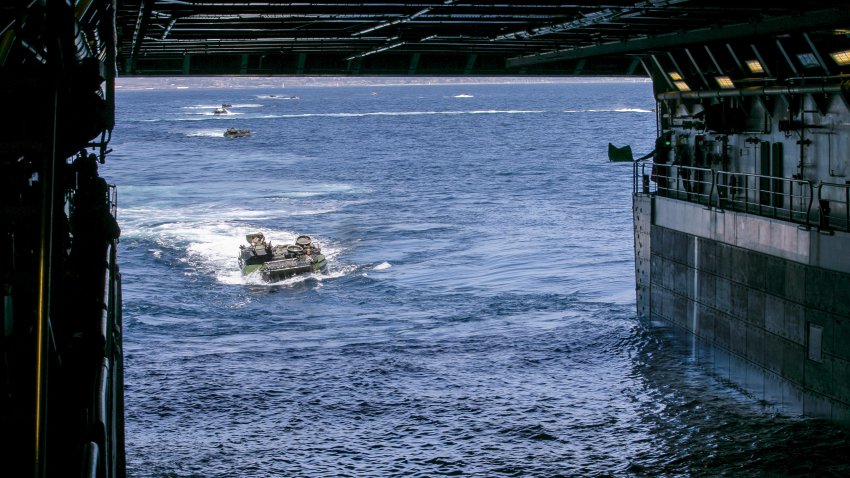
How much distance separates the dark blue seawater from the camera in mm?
29516

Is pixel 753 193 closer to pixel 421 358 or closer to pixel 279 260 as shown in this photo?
pixel 421 358

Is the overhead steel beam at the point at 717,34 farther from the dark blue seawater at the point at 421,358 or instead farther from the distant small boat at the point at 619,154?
the dark blue seawater at the point at 421,358

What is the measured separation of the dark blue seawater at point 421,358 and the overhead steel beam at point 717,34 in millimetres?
10283

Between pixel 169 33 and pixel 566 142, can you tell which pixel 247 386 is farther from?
pixel 566 142

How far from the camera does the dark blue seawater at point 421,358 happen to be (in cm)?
2952

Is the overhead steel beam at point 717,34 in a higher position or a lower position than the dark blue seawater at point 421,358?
higher

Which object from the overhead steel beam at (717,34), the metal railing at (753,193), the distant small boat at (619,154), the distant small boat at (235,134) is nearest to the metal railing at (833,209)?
the metal railing at (753,193)

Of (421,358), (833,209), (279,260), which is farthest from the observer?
(279,260)

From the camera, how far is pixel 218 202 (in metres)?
94.6

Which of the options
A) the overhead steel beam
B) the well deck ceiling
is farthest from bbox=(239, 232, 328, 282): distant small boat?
the overhead steel beam

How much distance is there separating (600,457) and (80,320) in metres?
19.8

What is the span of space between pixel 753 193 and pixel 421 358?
1575cm

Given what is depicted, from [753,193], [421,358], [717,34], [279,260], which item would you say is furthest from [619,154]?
[279,260]

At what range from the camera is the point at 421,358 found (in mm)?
41562
